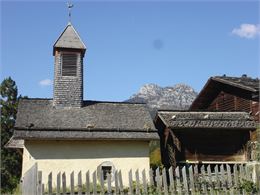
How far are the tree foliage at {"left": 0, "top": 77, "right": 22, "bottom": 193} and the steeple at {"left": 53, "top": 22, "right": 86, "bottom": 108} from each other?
42.7 feet

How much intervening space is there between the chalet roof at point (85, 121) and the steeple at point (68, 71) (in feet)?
2.00

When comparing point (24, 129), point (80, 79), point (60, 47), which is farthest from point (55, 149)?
point (60, 47)

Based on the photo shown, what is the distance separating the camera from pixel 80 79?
23250mm

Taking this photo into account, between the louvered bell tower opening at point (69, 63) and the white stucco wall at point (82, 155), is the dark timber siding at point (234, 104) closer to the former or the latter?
the white stucco wall at point (82, 155)

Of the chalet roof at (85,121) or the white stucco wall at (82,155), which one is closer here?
the white stucco wall at (82,155)

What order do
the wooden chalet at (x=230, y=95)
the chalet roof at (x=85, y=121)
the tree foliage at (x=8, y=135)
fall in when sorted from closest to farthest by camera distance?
the chalet roof at (x=85, y=121) → the wooden chalet at (x=230, y=95) → the tree foliage at (x=8, y=135)

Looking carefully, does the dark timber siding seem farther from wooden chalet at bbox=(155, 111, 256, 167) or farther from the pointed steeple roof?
the pointed steeple roof

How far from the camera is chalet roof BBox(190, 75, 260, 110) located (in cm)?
2242

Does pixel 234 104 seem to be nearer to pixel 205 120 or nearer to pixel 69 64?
pixel 205 120

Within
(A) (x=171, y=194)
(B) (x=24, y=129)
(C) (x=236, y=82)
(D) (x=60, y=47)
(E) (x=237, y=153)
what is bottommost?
(A) (x=171, y=194)

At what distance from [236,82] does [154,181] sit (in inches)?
575

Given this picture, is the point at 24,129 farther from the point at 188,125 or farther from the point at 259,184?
the point at 259,184

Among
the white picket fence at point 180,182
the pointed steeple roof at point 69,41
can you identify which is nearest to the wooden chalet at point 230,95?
the pointed steeple roof at point 69,41

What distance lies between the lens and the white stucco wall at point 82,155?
1945cm
